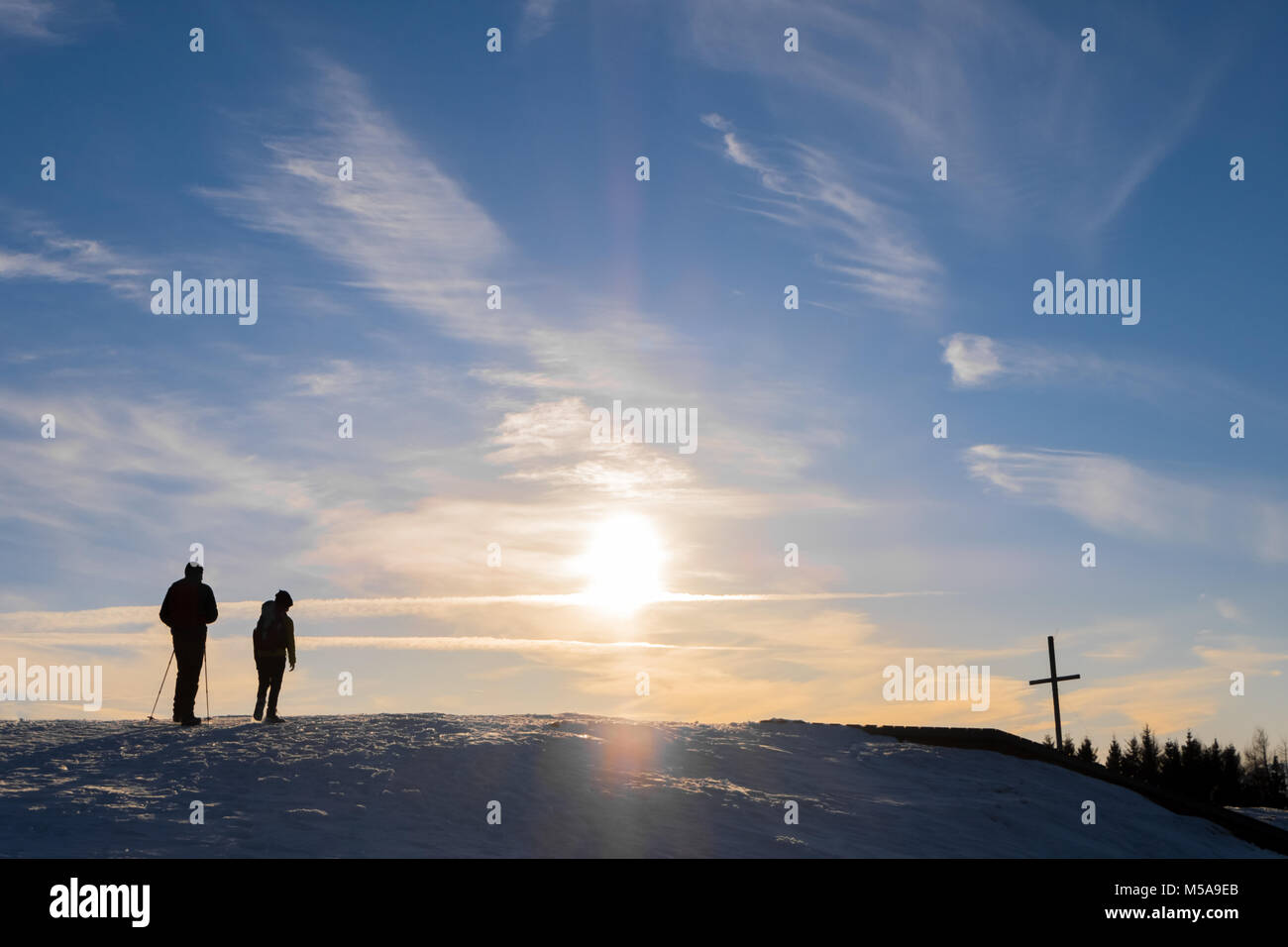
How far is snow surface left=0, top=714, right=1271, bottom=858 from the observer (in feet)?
Answer: 43.6

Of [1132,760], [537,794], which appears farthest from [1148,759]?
[537,794]

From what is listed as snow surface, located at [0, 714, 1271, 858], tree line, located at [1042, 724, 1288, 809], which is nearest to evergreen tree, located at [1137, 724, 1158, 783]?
tree line, located at [1042, 724, 1288, 809]

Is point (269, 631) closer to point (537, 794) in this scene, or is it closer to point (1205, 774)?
point (537, 794)

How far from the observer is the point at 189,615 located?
1903cm

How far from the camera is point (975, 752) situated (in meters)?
22.9

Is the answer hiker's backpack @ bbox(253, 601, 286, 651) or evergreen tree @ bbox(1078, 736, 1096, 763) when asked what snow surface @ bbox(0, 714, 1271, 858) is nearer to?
hiker's backpack @ bbox(253, 601, 286, 651)

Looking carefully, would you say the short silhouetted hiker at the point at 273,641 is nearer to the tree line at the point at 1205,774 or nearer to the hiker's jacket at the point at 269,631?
the hiker's jacket at the point at 269,631

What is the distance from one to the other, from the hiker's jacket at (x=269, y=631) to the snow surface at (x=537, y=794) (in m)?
1.49
